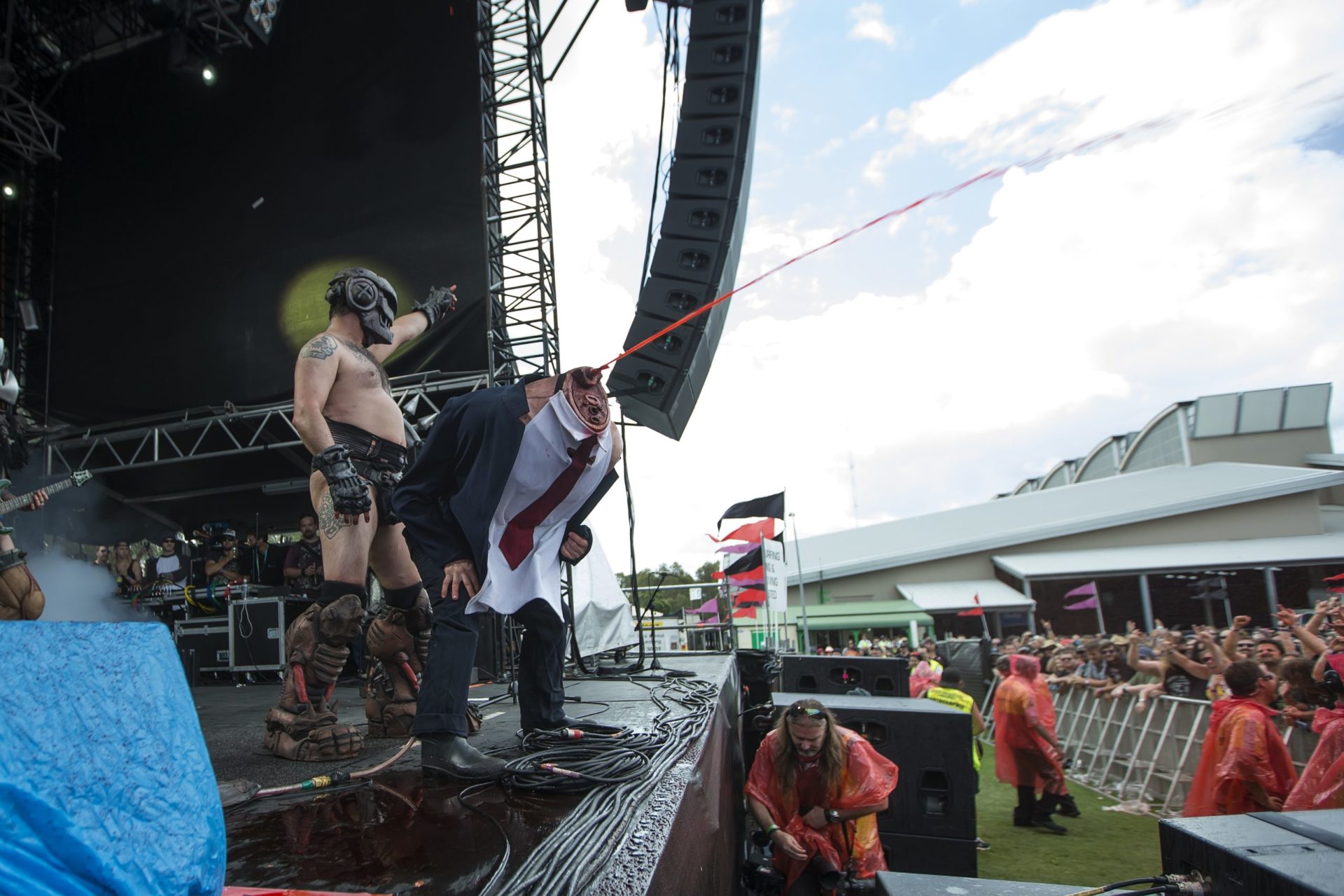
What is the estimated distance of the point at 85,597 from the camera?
31.4 feet

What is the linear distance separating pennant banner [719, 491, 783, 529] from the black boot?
30.1 ft

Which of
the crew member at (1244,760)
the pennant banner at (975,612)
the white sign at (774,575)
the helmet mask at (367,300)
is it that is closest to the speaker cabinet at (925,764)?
the crew member at (1244,760)

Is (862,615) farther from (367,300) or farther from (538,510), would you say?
(538,510)

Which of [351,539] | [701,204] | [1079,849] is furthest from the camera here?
[701,204]

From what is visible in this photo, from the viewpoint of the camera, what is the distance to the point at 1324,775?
368 centimetres

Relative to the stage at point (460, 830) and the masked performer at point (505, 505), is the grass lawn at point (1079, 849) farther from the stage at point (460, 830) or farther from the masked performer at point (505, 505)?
the masked performer at point (505, 505)

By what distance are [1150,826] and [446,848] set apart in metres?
7.30

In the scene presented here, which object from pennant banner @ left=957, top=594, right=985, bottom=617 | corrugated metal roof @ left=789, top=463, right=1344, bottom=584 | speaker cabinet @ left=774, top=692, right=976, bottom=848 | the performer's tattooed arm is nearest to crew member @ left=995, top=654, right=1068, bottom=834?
speaker cabinet @ left=774, top=692, right=976, bottom=848

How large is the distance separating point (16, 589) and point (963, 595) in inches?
920

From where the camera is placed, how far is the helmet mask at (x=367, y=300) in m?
3.22

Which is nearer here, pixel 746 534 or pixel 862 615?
pixel 746 534

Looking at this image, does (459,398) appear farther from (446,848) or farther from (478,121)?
(478,121)

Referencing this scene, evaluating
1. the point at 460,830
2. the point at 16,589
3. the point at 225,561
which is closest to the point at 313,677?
the point at 460,830

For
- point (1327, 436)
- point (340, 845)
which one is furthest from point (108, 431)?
point (1327, 436)
